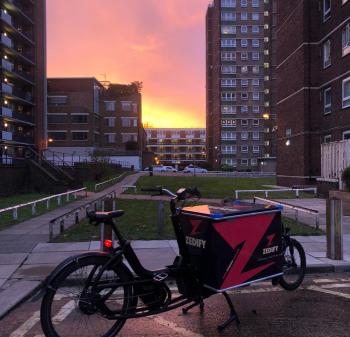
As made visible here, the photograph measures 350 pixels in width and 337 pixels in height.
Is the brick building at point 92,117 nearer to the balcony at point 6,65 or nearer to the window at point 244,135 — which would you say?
the balcony at point 6,65

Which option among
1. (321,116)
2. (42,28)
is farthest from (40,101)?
(321,116)

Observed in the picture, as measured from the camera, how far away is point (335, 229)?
8.65 m

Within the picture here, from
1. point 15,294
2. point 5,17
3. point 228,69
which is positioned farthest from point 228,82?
point 15,294

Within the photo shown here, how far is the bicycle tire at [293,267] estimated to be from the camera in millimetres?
6723

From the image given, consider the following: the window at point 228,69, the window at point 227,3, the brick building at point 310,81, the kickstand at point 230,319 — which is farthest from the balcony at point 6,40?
the window at point 227,3

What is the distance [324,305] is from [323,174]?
1962 cm

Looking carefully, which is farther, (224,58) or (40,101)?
(224,58)

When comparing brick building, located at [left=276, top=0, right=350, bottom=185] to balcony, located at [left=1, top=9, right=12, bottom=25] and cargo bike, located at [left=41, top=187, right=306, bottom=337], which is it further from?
balcony, located at [left=1, top=9, right=12, bottom=25]

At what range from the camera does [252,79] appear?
352 feet

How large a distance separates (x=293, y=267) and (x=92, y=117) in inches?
3129

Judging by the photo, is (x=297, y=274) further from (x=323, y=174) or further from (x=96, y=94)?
(x=96, y=94)

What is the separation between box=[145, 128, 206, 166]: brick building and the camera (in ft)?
527

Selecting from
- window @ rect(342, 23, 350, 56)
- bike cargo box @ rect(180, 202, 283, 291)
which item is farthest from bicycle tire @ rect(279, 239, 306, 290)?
window @ rect(342, 23, 350, 56)

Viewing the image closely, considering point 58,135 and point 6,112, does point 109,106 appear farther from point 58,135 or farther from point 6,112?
point 6,112
